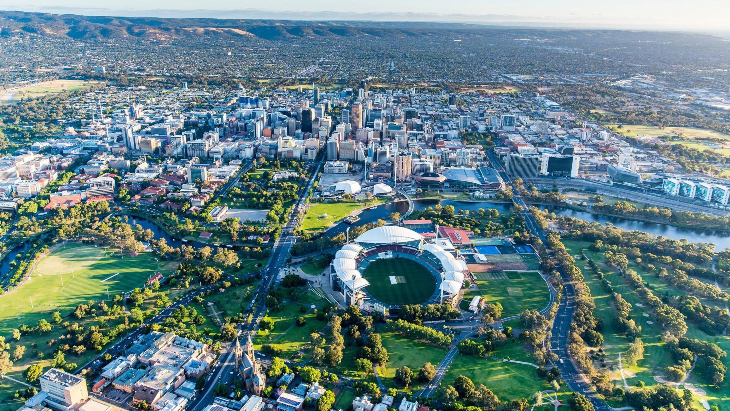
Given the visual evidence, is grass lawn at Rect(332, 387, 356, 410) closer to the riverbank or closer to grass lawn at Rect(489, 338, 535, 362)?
grass lawn at Rect(489, 338, 535, 362)

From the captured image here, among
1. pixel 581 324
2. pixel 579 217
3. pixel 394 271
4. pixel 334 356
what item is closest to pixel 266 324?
pixel 334 356

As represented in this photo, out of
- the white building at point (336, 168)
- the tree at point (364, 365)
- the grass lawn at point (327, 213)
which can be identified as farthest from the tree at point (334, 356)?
the white building at point (336, 168)

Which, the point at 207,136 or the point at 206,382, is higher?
the point at 207,136

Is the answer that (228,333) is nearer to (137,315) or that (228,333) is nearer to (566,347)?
(137,315)

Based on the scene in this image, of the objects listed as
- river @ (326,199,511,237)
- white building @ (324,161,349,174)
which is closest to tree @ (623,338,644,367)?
river @ (326,199,511,237)

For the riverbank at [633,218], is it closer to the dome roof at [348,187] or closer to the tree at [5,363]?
the dome roof at [348,187]

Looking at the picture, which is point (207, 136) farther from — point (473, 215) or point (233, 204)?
point (473, 215)

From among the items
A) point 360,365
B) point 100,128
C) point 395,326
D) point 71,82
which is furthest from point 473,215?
point 71,82
